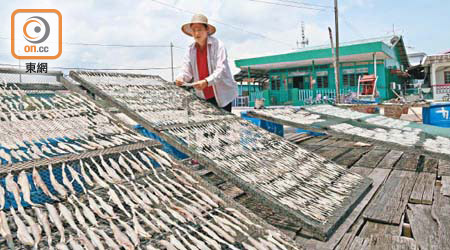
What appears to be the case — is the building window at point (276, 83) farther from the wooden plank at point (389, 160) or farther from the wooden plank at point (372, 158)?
the wooden plank at point (389, 160)

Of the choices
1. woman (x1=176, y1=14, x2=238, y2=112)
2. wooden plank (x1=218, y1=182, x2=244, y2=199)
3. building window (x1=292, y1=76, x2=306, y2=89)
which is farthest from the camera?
building window (x1=292, y1=76, x2=306, y2=89)

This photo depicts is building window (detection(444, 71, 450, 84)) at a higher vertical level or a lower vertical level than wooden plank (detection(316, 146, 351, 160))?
higher

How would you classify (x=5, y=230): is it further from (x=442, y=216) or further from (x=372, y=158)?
(x=372, y=158)

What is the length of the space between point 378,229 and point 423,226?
10.6 inches

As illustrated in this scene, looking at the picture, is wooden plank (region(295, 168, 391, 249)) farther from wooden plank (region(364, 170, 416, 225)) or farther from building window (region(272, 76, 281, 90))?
building window (region(272, 76, 281, 90))

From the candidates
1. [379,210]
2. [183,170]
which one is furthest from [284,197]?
[379,210]

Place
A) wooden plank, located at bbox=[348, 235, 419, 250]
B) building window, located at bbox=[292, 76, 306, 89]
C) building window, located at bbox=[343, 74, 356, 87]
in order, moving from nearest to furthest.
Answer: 1. wooden plank, located at bbox=[348, 235, 419, 250]
2. building window, located at bbox=[343, 74, 356, 87]
3. building window, located at bbox=[292, 76, 306, 89]

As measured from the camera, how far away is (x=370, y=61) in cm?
2059

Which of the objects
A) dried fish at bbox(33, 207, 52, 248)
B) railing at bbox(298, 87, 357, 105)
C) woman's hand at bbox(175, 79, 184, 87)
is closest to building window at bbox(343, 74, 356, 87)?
railing at bbox(298, 87, 357, 105)

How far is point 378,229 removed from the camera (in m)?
1.81

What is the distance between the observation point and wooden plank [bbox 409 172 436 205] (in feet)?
7.49

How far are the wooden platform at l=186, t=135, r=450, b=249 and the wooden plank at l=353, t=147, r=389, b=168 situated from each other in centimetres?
1

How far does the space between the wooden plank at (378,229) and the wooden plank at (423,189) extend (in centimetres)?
60

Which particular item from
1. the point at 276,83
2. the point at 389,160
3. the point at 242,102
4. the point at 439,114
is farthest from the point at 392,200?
the point at 276,83
